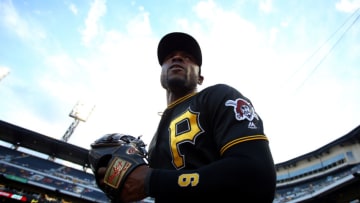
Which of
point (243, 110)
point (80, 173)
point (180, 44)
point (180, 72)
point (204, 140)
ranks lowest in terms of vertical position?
point (204, 140)

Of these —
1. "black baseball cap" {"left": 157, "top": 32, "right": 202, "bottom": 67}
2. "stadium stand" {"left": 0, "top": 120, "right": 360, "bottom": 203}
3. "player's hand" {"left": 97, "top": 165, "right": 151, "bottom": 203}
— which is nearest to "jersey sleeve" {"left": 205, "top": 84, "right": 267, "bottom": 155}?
"player's hand" {"left": 97, "top": 165, "right": 151, "bottom": 203}

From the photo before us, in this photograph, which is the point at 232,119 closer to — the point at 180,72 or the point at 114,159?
the point at 114,159

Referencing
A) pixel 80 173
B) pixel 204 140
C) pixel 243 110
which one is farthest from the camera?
pixel 80 173

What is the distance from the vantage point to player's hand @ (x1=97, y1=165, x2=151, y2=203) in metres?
1.23

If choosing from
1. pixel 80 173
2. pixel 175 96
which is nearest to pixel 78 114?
pixel 80 173

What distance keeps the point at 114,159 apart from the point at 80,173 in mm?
31276

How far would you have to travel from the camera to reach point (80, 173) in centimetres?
2861

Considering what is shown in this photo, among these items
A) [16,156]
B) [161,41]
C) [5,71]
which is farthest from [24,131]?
[161,41]

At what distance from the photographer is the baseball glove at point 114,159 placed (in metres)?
1.33

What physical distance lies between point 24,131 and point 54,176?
6928 mm

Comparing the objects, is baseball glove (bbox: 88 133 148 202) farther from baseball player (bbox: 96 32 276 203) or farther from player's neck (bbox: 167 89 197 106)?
player's neck (bbox: 167 89 197 106)

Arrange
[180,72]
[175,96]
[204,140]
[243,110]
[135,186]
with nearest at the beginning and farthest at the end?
[135,186] → [243,110] → [204,140] → [180,72] → [175,96]

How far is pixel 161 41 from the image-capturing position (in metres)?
2.59

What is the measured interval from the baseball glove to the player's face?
0.75 m
